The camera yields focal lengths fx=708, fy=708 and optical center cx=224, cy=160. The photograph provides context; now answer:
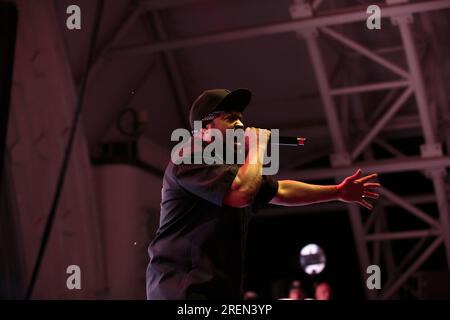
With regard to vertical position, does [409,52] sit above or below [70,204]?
above

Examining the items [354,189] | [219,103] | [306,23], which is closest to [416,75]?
[306,23]

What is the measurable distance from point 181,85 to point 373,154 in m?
2.64

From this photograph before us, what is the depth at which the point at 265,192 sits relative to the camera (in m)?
2.14

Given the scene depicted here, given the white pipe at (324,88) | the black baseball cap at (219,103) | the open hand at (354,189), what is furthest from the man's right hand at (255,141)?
the white pipe at (324,88)

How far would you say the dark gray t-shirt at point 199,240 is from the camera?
2.00 meters

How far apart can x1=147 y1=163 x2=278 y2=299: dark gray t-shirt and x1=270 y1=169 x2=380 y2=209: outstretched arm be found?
0.37 feet

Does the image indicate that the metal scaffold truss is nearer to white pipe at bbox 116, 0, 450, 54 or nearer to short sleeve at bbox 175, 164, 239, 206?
white pipe at bbox 116, 0, 450, 54

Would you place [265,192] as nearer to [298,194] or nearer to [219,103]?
[298,194]

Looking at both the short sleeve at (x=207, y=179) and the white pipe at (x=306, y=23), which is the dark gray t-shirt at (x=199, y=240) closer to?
the short sleeve at (x=207, y=179)

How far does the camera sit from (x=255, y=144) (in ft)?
6.98

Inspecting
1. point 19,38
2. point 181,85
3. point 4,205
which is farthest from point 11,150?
point 181,85
